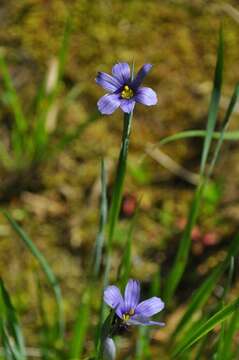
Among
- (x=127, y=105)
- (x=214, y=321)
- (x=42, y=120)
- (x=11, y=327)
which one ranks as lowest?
(x=214, y=321)

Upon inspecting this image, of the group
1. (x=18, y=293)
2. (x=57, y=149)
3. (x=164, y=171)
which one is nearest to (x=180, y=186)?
(x=164, y=171)

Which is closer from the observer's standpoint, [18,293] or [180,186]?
[18,293]

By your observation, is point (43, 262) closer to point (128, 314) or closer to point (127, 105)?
point (128, 314)

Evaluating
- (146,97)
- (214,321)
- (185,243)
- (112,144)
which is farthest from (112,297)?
(112,144)

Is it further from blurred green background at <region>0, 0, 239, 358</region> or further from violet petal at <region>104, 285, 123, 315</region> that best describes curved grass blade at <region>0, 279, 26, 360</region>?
blurred green background at <region>0, 0, 239, 358</region>

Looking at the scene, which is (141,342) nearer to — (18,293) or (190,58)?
(18,293)
